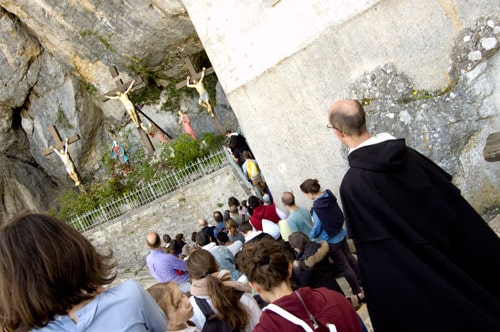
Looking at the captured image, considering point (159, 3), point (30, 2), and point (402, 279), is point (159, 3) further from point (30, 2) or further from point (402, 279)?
point (402, 279)

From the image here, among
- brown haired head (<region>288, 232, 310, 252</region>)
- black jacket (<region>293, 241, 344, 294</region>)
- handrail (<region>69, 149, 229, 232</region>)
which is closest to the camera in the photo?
black jacket (<region>293, 241, 344, 294</region>)

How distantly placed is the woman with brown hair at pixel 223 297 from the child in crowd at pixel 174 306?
27cm

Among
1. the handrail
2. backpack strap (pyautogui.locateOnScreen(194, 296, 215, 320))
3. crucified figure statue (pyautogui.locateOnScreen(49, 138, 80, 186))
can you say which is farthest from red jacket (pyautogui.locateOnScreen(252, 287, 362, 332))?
crucified figure statue (pyautogui.locateOnScreen(49, 138, 80, 186))

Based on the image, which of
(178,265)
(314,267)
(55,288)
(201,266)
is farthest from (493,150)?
(178,265)

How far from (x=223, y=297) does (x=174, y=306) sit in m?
0.40

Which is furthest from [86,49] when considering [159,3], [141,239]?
[141,239]

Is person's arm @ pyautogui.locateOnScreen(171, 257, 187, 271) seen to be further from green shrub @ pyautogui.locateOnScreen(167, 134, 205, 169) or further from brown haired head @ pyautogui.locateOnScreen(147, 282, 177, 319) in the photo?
green shrub @ pyautogui.locateOnScreen(167, 134, 205, 169)

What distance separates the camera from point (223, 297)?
8.84ft

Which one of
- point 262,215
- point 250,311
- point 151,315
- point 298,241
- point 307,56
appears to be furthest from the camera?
point 262,215

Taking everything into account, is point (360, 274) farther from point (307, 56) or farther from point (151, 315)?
point (307, 56)

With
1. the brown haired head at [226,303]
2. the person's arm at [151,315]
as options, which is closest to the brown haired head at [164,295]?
the brown haired head at [226,303]

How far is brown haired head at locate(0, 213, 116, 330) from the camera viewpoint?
157 centimetres

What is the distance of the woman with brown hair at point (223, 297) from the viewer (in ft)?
8.77

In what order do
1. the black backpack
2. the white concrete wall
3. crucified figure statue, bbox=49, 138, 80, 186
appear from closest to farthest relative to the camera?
the black backpack
the white concrete wall
crucified figure statue, bbox=49, 138, 80, 186
